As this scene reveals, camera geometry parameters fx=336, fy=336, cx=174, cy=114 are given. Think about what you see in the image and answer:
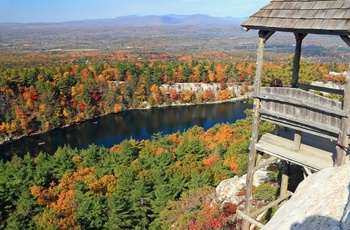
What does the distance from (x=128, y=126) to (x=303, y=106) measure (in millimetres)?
46069

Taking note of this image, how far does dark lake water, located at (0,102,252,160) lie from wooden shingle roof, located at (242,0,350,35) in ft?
121

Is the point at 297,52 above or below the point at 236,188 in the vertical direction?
above

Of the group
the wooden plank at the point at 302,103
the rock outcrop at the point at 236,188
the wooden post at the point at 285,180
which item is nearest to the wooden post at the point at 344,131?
the wooden plank at the point at 302,103

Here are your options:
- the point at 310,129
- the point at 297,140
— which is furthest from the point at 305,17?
the point at 297,140

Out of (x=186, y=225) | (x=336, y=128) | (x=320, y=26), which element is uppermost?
(x=320, y=26)

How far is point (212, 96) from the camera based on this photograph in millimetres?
67562

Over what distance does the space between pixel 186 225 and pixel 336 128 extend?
9802mm

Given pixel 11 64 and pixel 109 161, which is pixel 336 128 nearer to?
pixel 109 161

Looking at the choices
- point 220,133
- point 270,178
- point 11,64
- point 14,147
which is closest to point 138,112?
point 14,147

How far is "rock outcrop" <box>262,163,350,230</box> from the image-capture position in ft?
14.4

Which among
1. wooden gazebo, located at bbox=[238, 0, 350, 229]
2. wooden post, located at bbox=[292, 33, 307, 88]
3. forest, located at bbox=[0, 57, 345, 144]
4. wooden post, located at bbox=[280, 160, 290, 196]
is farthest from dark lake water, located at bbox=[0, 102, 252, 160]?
wooden gazebo, located at bbox=[238, 0, 350, 229]

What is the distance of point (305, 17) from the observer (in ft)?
22.2

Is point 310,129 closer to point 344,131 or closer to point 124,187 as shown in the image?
point 344,131

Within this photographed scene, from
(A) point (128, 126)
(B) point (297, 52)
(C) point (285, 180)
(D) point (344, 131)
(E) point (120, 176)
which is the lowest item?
(A) point (128, 126)
